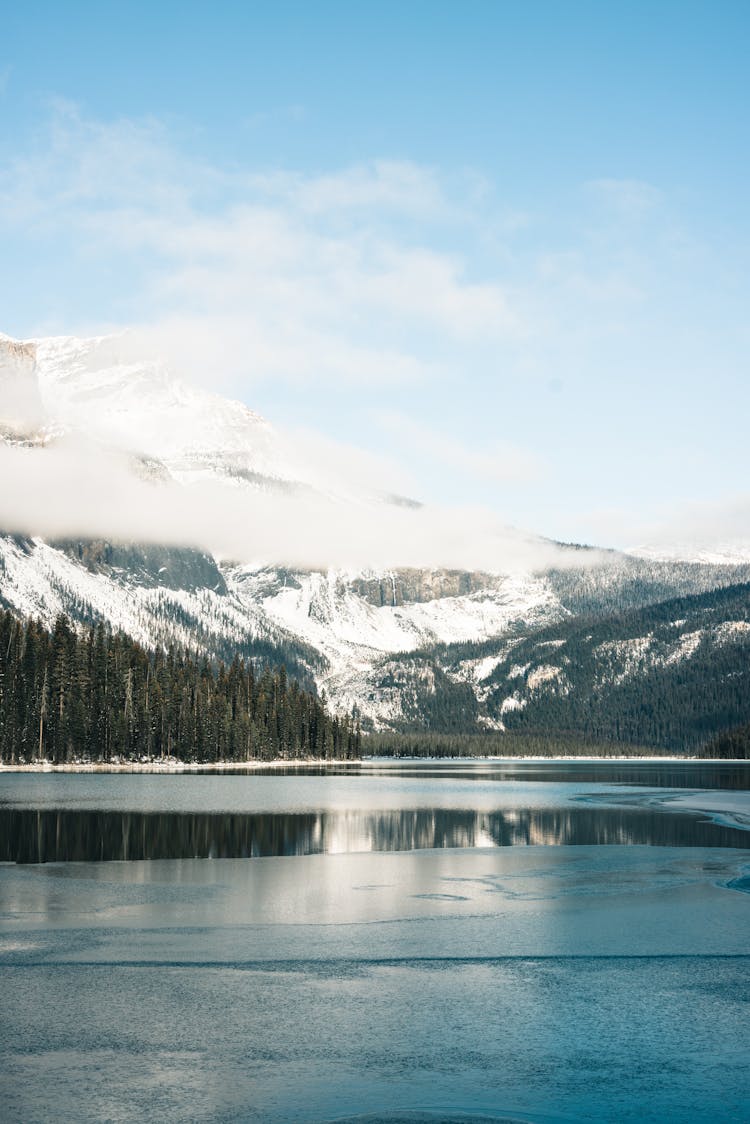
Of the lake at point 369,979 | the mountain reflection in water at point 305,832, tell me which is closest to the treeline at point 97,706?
the mountain reflection in water at point 305,832

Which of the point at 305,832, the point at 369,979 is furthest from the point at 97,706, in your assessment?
the point at 369,979

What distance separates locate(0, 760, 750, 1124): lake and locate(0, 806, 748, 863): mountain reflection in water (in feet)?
1.62

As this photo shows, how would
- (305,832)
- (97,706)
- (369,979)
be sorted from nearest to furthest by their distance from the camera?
(369,979), (305,832), (97,706)

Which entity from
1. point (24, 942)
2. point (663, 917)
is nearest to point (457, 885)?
point (663, 917)

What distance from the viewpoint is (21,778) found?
405 feet

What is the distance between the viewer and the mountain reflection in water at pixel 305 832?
5191 centimetres

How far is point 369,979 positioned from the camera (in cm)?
2630

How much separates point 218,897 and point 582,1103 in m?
22.7

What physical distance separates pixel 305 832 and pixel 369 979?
36.4 metres

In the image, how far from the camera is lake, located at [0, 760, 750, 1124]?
1802 centimetres

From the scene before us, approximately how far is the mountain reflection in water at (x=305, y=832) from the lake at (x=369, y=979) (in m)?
0.49

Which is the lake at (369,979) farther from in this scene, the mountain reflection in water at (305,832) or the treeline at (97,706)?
the treeline at (97,706)

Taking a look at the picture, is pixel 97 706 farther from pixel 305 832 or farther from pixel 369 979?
pixel 369 979

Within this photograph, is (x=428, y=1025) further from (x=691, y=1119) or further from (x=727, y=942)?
(x=727, y=942)
